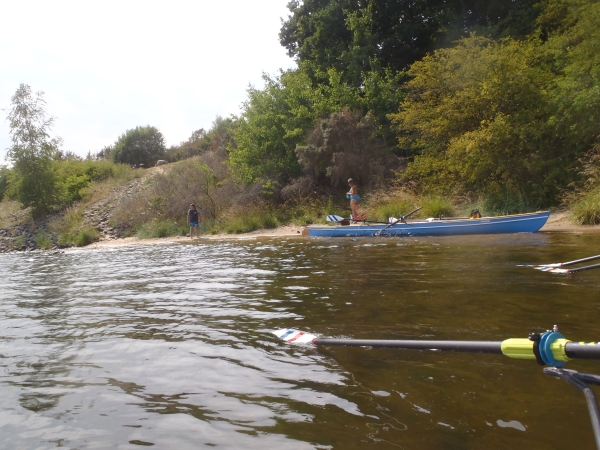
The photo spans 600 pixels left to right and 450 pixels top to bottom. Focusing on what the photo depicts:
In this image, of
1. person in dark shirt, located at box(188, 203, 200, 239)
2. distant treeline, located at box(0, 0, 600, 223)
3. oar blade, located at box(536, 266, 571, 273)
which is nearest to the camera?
oar blade, located at box(536, 266, 571, 273)

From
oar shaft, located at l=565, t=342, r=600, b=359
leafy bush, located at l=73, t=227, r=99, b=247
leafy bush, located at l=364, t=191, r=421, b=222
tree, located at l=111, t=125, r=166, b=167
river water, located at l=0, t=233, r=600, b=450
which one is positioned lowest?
river water, located at l=0, t=233, r=600, b=450

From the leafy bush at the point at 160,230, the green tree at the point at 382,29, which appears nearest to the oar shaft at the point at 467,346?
the leafy bush at the point at 160,230

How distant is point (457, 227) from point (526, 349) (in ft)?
36.0

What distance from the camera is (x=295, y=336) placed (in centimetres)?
460

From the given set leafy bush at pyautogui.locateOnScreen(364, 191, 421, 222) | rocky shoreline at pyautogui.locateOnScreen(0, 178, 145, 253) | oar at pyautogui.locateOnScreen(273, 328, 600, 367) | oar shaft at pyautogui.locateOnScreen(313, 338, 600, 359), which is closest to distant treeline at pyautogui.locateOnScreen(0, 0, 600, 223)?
leafy bush at pyautogui.locateOnScreen(364, 191, 421, 222)

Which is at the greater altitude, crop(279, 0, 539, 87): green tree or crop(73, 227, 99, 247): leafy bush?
crop(279, 0, 539, 87): green tree

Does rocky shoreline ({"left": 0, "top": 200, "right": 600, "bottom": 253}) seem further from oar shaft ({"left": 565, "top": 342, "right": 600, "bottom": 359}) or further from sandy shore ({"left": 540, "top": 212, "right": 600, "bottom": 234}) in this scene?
oar shaft ({"left": 565, "top": 342, "right": 600, "bottom": 359})

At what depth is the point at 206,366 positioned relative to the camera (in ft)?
13.6

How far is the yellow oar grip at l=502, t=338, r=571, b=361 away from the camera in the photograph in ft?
7.72

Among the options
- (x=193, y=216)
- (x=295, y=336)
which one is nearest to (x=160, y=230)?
(x=193, y=216)

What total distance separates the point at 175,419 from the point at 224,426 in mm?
377

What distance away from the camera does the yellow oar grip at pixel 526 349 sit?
7.72 feet

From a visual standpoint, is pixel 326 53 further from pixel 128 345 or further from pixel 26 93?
pixel 128 345

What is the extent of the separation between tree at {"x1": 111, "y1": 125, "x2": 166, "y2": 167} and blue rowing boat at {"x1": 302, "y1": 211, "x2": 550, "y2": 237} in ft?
104
